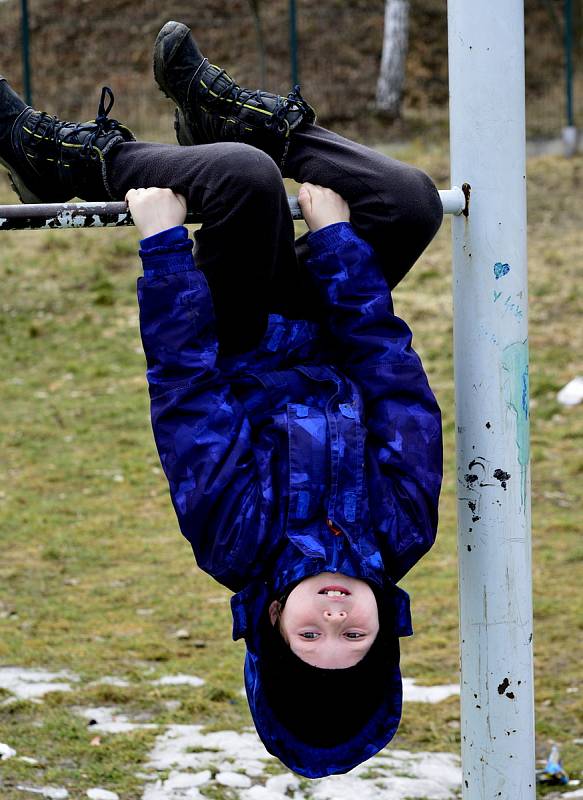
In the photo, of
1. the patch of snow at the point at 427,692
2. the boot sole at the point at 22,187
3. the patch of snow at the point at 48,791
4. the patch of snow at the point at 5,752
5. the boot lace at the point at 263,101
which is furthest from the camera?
the patch of snow at the point at 427,692

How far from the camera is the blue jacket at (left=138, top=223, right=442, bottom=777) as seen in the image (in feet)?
6.31

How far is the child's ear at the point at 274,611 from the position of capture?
1.99 metres

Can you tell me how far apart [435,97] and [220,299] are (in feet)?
40.7

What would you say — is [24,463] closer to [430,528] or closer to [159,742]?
[159,742]

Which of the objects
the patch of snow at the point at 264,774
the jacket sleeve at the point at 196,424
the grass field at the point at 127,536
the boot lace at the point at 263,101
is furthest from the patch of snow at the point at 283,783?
the boot lace at the point at 263,101

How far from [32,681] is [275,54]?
1132 cm

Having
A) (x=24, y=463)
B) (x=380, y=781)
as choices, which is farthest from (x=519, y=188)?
(x=24, y=463)

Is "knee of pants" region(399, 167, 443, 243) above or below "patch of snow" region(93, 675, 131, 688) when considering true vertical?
above

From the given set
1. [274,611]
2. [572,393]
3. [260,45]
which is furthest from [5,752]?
[260,45]

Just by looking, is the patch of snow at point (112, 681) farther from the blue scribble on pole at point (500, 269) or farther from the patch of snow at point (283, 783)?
the blue scribble on pole at point (500, 269)

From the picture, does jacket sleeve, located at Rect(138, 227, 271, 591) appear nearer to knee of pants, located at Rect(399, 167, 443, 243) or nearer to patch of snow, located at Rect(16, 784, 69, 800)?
knee of pants, located at Rect(399, 167, 443, 243)

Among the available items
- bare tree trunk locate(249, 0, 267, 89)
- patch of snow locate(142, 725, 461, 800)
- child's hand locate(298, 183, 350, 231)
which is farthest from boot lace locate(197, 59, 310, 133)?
bare tree trunk locate(249, 0, 267, 89)

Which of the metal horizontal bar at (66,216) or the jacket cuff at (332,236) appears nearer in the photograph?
the metal horizontal bar at (66,216)

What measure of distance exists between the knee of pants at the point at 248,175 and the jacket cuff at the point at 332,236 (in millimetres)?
135
